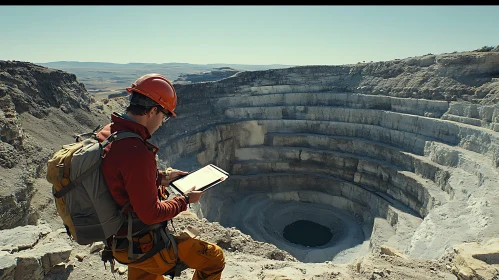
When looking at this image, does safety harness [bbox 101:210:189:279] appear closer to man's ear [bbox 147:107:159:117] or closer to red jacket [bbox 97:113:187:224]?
red jacket [bbox 97:113:187:224]

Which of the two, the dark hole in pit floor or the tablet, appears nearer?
the tablet

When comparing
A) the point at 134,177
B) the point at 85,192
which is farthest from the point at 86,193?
the point at 134,177

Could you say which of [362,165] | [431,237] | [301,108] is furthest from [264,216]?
[431,237]

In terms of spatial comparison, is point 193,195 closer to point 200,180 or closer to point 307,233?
point 200,180

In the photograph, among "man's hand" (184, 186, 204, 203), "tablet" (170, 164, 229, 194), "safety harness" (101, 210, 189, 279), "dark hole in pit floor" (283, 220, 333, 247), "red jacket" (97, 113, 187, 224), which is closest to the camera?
"red jacket" (97, 113, 187, 224)

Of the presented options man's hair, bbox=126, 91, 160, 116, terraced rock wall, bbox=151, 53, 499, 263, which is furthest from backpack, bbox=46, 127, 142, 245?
terraced rock wall, bbox=151, 53, 499, 263

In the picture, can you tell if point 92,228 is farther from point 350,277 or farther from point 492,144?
point 492,144

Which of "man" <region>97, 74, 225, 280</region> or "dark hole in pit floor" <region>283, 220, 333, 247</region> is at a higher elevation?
"man" <region>97, 74, 225, 280</region>
